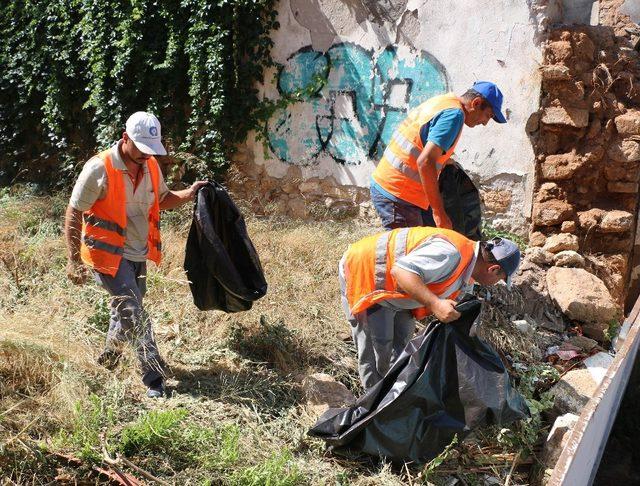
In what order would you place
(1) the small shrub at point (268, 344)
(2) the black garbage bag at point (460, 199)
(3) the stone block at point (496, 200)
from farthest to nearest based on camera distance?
(3) the stone block at point (496, 200) < (2) the black garbage bag at point (460, 199) < (1) the small shrub at point (268, 344)

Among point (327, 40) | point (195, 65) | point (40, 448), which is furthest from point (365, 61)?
point (40, 448)

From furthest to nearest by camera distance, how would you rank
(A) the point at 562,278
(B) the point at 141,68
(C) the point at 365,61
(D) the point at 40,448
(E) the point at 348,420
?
1. (B) the point at 141,68
2. (C) the point at 365,61
3. (A) the point at 562,278
4. (E) the point at 348,420
5. (D) the point at 40,448

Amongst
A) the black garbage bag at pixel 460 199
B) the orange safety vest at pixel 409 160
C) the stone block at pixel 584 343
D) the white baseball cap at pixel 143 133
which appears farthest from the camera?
the stone block at pixel 584 343

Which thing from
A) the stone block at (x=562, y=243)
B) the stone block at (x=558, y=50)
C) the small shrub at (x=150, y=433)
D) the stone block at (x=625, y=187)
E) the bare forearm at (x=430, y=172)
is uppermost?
the stone block at (x=558, y=50)

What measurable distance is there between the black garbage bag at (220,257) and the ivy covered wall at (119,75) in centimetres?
259

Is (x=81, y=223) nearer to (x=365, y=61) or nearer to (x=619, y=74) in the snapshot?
(x=365, y=61)

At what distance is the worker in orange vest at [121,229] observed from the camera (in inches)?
145

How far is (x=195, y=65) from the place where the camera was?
6730mm

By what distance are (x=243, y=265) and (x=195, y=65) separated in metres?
3.15

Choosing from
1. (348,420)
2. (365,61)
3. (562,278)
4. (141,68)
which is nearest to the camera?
(348,420)

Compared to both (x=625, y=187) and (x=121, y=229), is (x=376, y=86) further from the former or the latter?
(x=121, y=229)

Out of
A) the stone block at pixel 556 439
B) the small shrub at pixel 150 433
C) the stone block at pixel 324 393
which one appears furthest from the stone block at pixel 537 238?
the small shrub at pixel 150 433

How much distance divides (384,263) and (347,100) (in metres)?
3.44

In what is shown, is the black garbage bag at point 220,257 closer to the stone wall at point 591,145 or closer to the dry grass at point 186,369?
the dry grass at point 186,369
